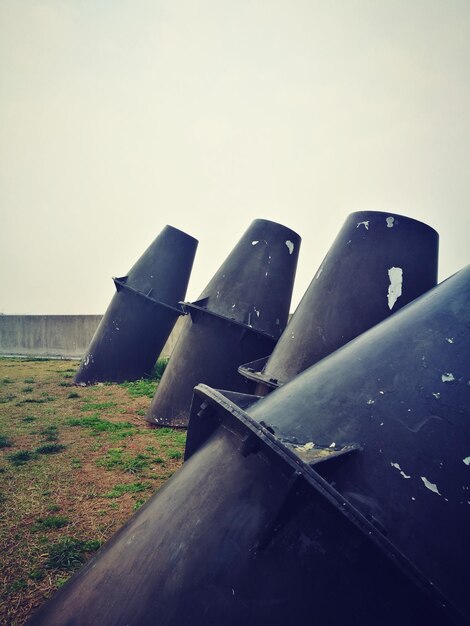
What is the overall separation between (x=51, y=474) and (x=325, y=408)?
317 centimetres

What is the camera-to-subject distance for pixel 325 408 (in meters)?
1.46

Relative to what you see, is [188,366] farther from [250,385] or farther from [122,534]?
[122,534]

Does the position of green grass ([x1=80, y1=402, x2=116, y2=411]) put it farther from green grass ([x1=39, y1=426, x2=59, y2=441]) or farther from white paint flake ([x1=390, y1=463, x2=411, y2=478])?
white paint flake ([x1=390, y1=463, x2=411, y2=478])

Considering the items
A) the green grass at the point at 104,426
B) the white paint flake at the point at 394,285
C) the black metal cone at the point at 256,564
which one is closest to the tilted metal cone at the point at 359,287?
the white paint flake at the point at 394,285

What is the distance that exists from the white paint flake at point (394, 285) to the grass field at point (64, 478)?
2.58m

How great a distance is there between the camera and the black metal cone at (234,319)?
5.08 metres

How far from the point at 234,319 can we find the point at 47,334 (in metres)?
12.4

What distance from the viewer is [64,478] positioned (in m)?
3.50

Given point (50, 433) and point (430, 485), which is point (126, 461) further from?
point (430, 485)

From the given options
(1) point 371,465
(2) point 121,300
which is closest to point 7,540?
(1) point 371,465

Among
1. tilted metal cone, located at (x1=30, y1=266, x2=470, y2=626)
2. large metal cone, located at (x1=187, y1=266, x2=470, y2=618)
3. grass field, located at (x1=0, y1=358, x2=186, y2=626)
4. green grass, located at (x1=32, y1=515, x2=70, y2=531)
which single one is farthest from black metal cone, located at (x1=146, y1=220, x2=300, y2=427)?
tilted metal cone, located at (x1=30, y1=266, x2=470, y2=626)

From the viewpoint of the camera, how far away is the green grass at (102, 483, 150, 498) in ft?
10.4

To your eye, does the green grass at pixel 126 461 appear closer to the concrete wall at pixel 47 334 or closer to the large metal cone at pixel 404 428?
the large metal cone at pixel 404 428

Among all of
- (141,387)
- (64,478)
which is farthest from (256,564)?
(141,387)
